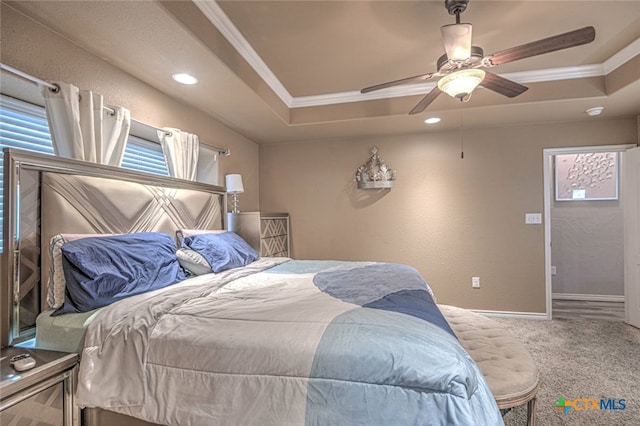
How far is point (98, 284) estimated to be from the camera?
1.53 m

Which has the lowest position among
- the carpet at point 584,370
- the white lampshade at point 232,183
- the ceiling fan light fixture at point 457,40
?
the carpet at point 584,370

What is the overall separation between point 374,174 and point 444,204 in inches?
38.5

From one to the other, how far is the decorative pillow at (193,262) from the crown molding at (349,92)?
1.59 m

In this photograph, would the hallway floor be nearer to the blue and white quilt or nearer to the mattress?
the blue and white quilt

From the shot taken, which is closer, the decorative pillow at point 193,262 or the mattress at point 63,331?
the mattress at point 63,331

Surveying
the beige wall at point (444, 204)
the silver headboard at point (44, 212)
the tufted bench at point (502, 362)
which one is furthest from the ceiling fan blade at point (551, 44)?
the silver headboard at point (44, 212)

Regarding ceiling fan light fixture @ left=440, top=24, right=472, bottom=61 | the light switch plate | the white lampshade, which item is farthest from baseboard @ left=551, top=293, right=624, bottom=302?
the white lampshade

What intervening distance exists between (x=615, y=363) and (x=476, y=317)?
1457 mm

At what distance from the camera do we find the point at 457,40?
1764 millimetres

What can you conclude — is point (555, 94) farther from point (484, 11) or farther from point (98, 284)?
point (98, 284)

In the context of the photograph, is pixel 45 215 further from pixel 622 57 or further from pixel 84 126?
pixel 622 57

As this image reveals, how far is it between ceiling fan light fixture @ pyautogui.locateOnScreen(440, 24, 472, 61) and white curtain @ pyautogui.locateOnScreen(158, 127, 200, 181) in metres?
2.18

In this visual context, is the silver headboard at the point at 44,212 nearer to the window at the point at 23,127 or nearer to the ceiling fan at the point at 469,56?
the window at the point at 23,127

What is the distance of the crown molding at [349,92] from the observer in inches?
82.8
